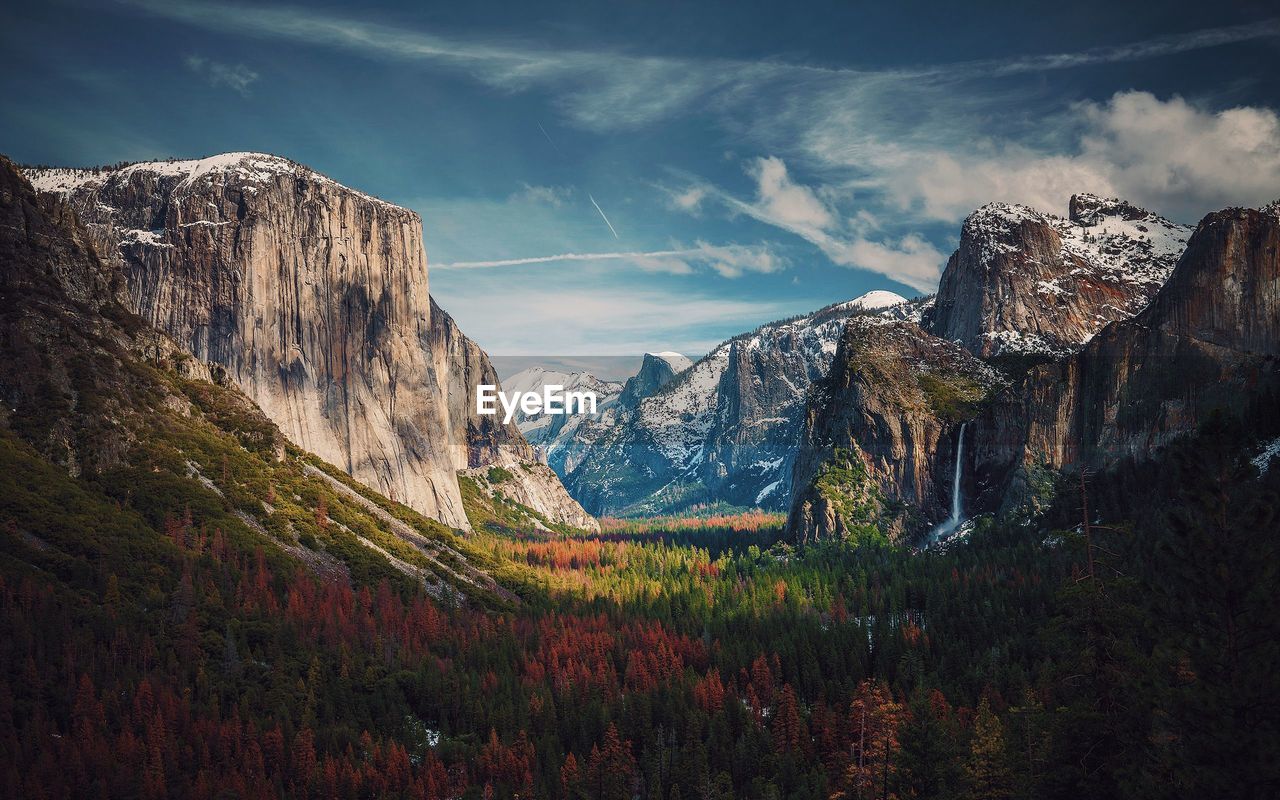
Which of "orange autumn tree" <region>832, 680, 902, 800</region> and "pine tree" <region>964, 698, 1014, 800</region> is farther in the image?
"orange autumn tree" <region>832, 680, 902, 800</region>

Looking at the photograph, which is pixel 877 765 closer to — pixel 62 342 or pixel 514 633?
pixel 514 633

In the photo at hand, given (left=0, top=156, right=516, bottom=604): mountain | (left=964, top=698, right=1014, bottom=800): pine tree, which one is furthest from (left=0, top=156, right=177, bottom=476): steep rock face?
(left=964, top=698, right=1014, bottom=800): pine tree

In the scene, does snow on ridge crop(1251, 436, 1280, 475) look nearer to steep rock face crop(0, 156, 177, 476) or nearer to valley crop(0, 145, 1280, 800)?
valley crop(0, 145, 1280, 800)

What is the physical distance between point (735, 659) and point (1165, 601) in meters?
97.0

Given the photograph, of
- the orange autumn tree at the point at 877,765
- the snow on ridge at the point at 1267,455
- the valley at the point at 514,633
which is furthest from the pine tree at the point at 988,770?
the snow on ridge at the point at 1267,455

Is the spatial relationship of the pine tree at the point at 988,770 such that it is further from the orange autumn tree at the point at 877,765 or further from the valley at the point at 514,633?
the orange autumn tree at the point at 877,765

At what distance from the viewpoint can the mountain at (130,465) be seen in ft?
356

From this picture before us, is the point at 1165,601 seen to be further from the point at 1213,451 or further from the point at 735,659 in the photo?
the point at 735,659

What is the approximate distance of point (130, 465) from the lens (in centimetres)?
13050

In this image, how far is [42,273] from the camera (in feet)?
465

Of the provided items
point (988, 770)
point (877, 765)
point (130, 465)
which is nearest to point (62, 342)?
point (130, 465)

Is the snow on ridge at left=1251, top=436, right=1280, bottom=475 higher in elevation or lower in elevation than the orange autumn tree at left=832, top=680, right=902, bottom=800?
higher

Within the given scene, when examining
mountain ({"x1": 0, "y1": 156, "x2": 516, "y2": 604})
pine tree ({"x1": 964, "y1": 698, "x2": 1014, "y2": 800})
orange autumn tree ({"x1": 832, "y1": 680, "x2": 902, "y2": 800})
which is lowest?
orange autumn tree ({"x1": 832, "y1": 680, "x2": 902, "y2": 800})

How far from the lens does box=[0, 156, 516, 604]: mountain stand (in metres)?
108
